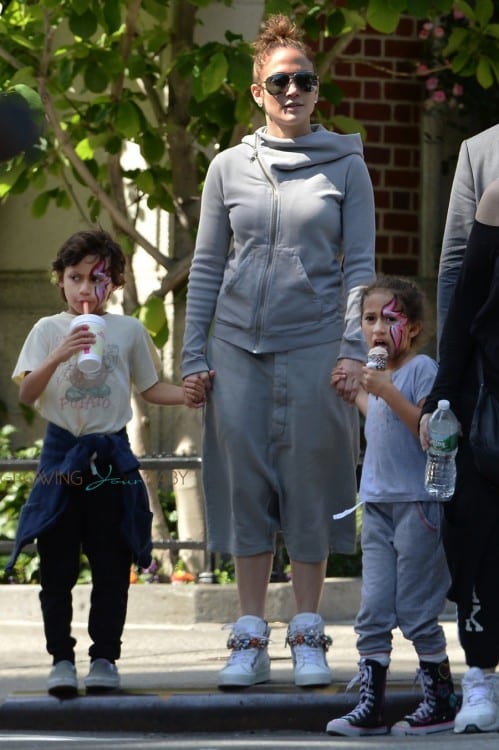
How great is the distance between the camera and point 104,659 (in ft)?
16.9

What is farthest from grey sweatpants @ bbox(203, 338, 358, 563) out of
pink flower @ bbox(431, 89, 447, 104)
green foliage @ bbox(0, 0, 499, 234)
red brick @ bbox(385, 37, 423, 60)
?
red brick @ bbox(385, 37, 423, 60)

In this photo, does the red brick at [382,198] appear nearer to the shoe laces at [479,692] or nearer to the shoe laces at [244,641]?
the shoe laces at [244,641]

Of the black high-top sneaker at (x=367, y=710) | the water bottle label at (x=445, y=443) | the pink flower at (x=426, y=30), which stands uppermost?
the pink flower at (x=426, y=30)

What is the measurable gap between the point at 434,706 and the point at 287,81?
6.69 feet

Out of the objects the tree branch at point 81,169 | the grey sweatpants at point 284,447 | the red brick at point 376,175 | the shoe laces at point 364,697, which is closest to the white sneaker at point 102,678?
the grey sweatpants at point 284,447

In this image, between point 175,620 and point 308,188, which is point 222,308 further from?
point 175,620

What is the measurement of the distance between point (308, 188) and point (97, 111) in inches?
117

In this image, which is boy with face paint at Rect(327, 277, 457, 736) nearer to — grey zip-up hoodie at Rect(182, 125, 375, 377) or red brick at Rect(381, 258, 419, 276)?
grey zip-up hoodie at Rect(182, 125, 375, 377)

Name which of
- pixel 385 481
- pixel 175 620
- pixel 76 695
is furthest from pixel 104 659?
pixel 175 620

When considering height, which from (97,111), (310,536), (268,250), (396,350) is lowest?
(310,536)

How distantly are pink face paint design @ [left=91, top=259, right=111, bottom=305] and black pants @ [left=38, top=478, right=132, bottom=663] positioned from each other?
641 millimetres

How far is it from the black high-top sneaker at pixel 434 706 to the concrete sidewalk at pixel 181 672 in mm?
239

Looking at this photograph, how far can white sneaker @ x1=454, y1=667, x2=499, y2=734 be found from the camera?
4402 mm

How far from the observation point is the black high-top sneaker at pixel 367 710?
4625 mm
